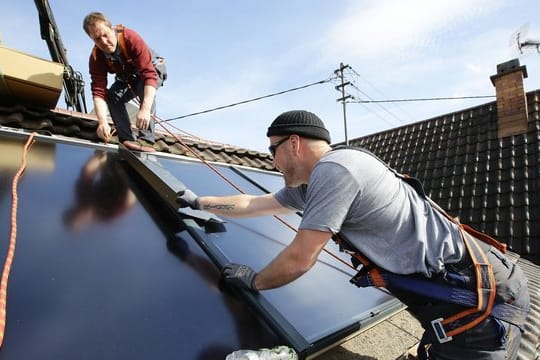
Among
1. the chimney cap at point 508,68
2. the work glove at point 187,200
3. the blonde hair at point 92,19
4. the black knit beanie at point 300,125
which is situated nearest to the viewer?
the black knit beanie at point 300,125

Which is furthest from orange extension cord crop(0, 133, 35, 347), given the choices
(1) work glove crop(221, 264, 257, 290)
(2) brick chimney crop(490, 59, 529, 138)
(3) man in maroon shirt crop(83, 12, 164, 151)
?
(2) brick chimney crop(490, 59, 529, 138)

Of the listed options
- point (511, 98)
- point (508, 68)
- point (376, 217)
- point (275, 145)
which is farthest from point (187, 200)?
point (508, 68)

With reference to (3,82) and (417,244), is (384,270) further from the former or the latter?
(3,82)

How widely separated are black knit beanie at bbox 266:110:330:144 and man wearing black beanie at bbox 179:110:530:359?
8.1 inches

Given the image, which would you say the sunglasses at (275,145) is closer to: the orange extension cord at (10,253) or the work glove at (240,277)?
the work glove at (240,277)

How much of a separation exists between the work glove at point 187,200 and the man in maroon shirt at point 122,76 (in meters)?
0.85

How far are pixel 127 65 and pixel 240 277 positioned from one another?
2172mm

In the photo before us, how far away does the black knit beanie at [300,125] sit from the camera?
1454 millimetres

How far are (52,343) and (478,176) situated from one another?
7.87 m

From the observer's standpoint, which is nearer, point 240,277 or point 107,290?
point 107,290

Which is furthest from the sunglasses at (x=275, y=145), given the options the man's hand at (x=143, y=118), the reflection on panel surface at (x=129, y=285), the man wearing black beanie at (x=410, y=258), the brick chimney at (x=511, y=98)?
the brick chimney at (x=511, y=98)

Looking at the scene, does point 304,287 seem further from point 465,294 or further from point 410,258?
point 465,294

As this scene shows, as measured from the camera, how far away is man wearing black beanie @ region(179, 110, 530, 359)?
1193mm

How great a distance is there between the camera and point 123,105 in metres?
2.96
